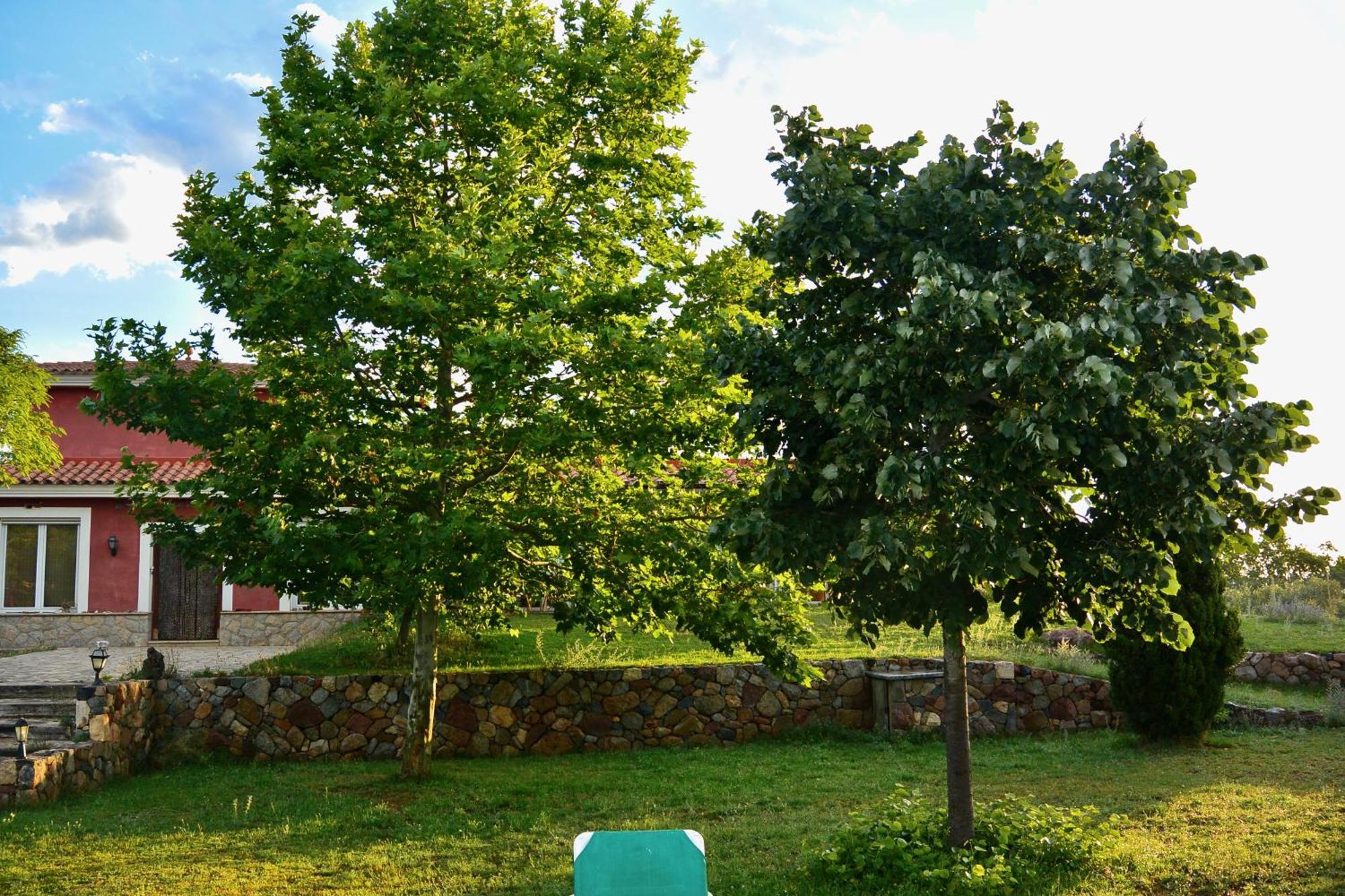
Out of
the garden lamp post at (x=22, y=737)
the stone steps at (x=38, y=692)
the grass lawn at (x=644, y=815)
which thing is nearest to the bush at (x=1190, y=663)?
the grass lawn at (x=644, y=815)

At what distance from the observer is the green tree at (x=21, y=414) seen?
760 inches

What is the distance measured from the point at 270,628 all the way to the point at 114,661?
13.7 feet

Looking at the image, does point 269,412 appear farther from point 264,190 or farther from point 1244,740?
point 1244,740

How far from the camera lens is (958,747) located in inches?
331

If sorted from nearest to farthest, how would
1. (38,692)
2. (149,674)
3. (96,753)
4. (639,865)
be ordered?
1. (639,865)
2. (96,753)
3. (38,692)
4. (149,674)

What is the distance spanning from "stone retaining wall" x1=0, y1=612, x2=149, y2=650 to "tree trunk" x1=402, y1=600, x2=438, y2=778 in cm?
1205

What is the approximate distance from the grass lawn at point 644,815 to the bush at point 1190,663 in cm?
44

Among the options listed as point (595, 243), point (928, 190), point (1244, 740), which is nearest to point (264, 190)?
point (595, 243)

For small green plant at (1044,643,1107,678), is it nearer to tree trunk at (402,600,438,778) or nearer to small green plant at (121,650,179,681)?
tree trunk at (402,600,438,778)

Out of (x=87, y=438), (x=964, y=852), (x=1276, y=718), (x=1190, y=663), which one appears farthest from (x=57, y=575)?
(x=1276, y=718)

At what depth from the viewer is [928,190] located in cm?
766

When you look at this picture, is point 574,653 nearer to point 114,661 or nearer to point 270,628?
point 114,661

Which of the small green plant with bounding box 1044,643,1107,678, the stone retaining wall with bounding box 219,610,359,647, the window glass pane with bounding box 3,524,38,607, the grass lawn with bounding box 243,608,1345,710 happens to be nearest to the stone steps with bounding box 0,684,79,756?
the grass lawn with bounding box 243,608,1345,710

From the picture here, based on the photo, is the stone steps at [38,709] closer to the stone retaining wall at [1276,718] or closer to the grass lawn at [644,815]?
the grass lawn at [644,815]
